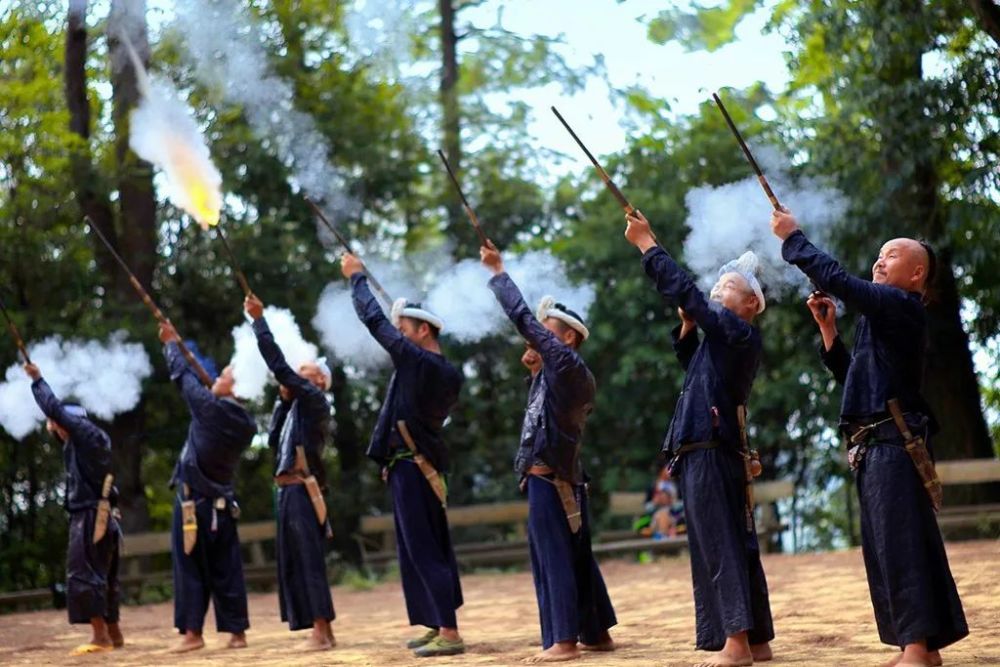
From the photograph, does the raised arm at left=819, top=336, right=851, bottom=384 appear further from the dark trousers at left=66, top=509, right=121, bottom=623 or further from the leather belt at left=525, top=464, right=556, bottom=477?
the dark trousers at left=66, top=509, right=121, bottom=623

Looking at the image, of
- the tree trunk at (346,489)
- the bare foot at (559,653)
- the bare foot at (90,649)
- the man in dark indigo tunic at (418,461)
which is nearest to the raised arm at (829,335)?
the bare foot at (559,653)

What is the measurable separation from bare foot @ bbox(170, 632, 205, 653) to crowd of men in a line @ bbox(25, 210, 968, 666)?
3cm

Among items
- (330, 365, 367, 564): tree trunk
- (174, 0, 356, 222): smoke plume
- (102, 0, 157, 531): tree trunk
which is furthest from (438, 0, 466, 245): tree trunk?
(102, 0, 157, 531): tree trunk

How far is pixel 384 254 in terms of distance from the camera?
61.9 ft

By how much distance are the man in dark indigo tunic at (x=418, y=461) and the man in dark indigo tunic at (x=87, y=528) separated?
253cm

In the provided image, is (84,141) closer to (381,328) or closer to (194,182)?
(194,182)

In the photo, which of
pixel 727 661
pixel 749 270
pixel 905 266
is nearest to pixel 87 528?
pixel 727 661

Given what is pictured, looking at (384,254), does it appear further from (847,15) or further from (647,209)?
(847,15)

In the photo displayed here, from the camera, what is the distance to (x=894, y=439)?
256 inches

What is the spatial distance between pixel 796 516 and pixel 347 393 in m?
6.00

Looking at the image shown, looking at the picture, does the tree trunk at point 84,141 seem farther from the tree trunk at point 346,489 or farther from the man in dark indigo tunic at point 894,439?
the man in dark indigo tunic at point 894,439

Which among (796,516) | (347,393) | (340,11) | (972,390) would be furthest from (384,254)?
(972,390)

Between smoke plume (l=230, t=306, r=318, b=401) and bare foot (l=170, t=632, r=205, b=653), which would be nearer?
bare foot (l=170, t=632, r=205, b=653)

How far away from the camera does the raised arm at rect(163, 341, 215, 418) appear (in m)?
9.98
